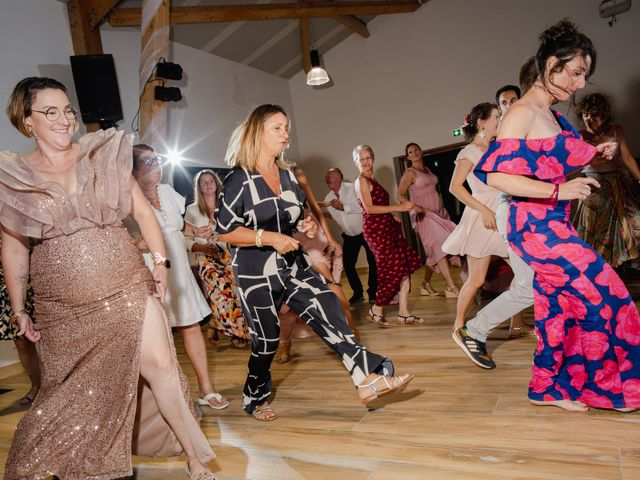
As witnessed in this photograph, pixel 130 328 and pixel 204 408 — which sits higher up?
pixel 130 328

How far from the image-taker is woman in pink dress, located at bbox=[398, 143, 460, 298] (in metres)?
4.57

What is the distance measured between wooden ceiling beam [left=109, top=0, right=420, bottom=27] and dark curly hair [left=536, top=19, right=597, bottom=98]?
211 inches

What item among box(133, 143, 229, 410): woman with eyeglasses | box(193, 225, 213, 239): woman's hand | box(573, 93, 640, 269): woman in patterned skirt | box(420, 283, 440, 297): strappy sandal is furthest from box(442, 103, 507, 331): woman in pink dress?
box(420, 283, 440, 297): strappy sandal

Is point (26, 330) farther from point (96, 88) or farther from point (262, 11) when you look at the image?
point (262, 11)

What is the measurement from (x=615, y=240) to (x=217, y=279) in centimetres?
316

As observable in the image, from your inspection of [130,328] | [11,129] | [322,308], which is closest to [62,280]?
[130,328]

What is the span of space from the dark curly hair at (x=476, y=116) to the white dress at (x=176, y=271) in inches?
71.1

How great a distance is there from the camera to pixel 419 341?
3.27 meters

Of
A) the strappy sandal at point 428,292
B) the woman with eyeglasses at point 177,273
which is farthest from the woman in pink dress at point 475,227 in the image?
the strappy sandal at point 428,292

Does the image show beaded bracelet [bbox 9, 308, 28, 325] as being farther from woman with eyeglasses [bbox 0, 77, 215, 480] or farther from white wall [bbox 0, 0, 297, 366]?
white wall [bbox 0, 0, 297, 366]

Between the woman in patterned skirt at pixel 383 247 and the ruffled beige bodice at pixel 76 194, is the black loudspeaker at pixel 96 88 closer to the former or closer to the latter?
the woman in patterned skirt at pixel 383 247

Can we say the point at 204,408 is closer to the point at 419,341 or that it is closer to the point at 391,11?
the point at 419,341

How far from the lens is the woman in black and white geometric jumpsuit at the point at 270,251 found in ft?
6.63

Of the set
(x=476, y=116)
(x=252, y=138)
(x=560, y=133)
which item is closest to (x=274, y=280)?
(x=252, y=138)
